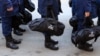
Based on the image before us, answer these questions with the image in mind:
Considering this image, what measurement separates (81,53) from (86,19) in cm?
55

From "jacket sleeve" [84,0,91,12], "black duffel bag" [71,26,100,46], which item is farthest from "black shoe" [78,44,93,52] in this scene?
"jacket sleeve" [84,0,91,12]

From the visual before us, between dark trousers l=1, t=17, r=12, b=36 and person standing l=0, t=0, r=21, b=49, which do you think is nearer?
person standing l=0, t=0, r=21, b=49

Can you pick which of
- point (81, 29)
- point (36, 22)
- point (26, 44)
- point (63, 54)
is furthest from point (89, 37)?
point (26, 44)

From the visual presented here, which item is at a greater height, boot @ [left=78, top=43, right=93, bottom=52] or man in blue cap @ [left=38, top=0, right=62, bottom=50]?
man in blue cap @ [left=38, top=0, right=62, bottom=50]

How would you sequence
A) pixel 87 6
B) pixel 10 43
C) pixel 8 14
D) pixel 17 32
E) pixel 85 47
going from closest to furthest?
A: pixel 87 6
pixel 8 14
pixel 85 47
pixel 10 43
pixel 17 32

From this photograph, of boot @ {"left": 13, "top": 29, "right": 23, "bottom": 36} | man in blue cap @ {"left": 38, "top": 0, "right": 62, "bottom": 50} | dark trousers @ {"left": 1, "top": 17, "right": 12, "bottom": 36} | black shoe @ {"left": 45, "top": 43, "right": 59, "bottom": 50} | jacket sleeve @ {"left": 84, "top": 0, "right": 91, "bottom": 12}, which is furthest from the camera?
boot @ {"left": 13, "top": 29, "right": 23, "bottom": 36}

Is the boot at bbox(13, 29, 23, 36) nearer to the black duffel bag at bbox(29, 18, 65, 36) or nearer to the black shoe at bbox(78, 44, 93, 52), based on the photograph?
the black duffel bag at bbox(29, 18, 65, 36)

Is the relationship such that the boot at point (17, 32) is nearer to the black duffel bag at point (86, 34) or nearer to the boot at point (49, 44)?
the boot at point (49, 44)

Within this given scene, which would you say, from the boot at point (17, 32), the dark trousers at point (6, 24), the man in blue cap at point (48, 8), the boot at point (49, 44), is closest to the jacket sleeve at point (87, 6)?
the man in blue cap at point (48, 8)

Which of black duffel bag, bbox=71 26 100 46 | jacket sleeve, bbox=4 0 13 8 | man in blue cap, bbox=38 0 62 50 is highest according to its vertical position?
jacket sleeve, bbox=4 0 13 8

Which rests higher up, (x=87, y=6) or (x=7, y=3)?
(x=7, y=3)

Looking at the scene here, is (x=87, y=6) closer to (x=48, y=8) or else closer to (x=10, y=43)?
(x=48, y=8)

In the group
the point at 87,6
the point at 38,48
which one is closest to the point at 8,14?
the point at 38,48

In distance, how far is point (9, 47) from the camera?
3863 millimetres
